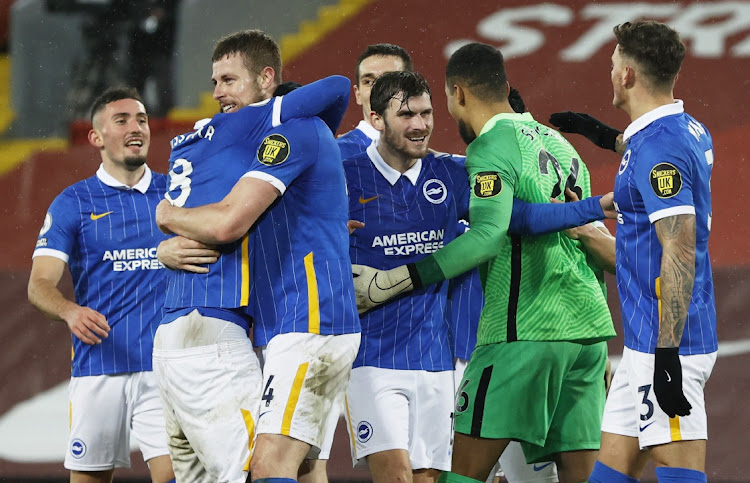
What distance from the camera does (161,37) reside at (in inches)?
415

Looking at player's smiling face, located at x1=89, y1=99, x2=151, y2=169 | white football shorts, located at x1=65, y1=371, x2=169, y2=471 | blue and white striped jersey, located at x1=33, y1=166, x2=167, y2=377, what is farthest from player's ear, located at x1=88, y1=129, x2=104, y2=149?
white football shorts, located at x1=65, y1=371, x2=169, y2=471

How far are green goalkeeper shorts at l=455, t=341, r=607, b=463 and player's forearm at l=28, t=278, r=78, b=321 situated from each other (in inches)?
77.8

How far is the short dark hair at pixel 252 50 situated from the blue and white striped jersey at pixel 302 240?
13.4 inches

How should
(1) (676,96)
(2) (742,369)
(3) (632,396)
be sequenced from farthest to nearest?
(1) (676,96), (2) (742,369), (3) (632,396)

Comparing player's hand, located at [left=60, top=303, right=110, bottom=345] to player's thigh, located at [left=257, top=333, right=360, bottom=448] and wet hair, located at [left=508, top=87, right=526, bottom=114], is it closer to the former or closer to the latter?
player's thigh, located at [left=257, top=333, right=360, bottom=448]

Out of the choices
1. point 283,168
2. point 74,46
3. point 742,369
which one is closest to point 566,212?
point 283,168

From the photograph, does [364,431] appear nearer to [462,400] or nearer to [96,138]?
[462,400]

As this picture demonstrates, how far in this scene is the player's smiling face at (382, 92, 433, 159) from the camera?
13.9ft

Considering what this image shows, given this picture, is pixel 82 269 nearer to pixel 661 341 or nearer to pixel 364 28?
pixel 661 341

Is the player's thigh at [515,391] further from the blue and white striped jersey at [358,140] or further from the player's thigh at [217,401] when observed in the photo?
the blue and white striped jersey at [358,140]

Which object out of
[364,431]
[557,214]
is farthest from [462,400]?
[557,214]

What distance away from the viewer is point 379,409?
4.20m

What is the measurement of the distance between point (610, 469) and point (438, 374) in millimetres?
960

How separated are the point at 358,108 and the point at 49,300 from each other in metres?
3.99
